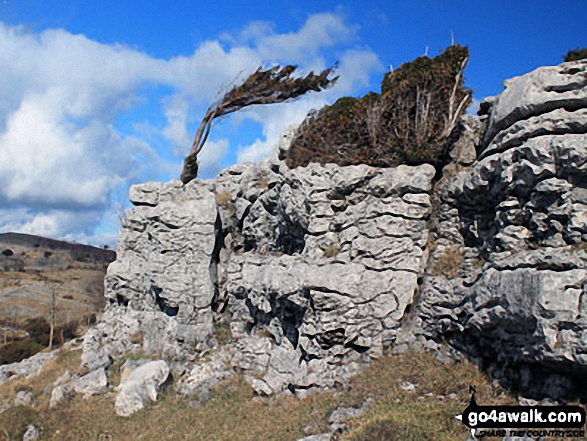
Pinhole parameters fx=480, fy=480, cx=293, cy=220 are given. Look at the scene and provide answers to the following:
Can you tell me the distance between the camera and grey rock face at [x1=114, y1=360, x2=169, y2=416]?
16.9 meters

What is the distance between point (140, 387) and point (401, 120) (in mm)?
13648

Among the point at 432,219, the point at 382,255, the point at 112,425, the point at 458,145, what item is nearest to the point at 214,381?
the point at 112,425

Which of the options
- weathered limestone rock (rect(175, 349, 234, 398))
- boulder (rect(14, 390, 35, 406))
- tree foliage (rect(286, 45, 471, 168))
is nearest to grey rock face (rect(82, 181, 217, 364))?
weathered limestone rock (rect(175, 349, 234, 398))

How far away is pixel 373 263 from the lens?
15.2 meters

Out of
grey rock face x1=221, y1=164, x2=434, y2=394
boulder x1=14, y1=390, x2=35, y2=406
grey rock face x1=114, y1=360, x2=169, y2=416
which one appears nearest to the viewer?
grey rock face x1=221, y1=164, x2=434, y2=394

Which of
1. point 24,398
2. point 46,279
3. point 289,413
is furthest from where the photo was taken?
point 46,279

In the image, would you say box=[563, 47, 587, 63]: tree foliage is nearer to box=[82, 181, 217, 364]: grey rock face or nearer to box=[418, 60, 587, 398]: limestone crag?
box=[418, 60, 587, 398]: limestone crag

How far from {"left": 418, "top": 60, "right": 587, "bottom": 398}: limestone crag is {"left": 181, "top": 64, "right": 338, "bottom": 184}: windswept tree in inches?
445

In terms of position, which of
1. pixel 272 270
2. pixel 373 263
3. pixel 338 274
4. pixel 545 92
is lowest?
pixel 338 274

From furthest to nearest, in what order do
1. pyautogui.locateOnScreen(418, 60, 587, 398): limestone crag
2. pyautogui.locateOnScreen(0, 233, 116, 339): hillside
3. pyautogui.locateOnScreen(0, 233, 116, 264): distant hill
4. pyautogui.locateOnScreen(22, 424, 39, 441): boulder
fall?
pyautogui.locateOnScreen(0, 233, 116, 264): distant hill < pyautogui.locateOnScreen(0, 233, 116, 339): hillside < pyautogui.locateOnScreen(22, 424, 39, 441): boulder < pyautogui.locateOnScreen(418, 60, 587, 398): limestone crag

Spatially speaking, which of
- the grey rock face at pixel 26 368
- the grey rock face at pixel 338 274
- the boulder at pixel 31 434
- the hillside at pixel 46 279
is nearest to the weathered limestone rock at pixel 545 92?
the grey rock face at pixel 338 274

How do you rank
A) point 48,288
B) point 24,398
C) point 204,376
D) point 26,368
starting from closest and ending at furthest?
point 204,376 < point 24,398 < point 26,368 < point 48,288

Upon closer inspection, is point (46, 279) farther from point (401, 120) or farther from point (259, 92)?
point (401, 120)

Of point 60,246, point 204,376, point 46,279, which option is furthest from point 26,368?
point 60,246
